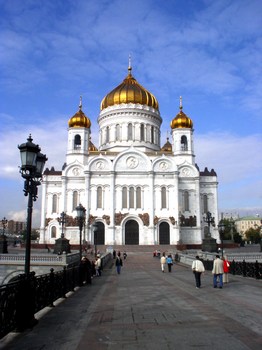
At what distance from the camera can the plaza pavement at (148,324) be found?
20.1 feet

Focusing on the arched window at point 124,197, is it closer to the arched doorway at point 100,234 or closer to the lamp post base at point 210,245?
the arched doorway at point 100,234

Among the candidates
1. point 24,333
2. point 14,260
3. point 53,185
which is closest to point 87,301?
point 24,333

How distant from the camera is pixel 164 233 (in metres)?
51.0

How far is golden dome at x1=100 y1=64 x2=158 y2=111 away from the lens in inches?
2306

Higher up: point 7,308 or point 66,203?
point 66,203

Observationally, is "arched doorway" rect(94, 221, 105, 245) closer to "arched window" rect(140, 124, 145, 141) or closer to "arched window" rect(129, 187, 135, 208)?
"arched window" rect(129, 187, 135, 208)

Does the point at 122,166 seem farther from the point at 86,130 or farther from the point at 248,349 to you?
the point at 248,349

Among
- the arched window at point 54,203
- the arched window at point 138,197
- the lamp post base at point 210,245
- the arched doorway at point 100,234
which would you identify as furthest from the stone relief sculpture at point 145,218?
the lamp post base at point 210,245

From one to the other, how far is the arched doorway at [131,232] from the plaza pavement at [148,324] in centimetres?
3870

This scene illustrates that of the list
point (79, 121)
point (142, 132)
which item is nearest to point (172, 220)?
point (142, 132)

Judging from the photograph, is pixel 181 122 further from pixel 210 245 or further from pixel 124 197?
pixel 210 245

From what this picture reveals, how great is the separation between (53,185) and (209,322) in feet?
160

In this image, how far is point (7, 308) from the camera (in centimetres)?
668

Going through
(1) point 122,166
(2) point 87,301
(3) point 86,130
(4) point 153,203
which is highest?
(3) point 86,130
